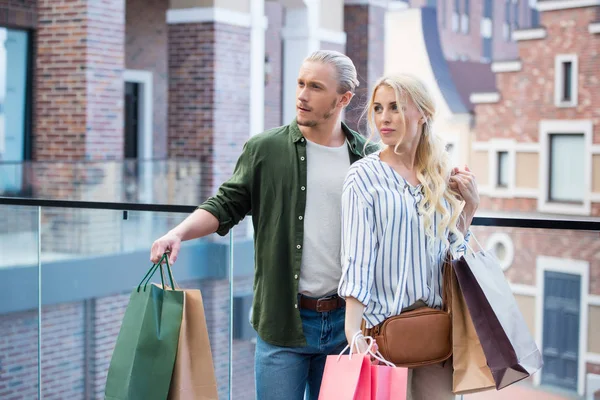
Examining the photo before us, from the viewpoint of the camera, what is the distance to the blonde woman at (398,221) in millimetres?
2381

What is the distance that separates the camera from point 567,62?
1469 inches

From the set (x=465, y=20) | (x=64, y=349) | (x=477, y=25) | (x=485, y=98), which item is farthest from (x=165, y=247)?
(x=477, y=25)

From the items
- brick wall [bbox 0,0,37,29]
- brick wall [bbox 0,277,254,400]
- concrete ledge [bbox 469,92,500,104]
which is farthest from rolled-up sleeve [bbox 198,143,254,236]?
concrete ledge [bbox 469,92,500,104]

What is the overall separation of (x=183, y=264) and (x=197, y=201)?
27.7 ft

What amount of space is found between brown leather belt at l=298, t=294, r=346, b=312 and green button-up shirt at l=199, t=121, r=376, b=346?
0.10 feet

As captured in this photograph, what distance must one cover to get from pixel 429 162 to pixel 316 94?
39cm

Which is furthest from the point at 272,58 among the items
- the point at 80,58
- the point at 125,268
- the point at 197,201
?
the point at 125,268

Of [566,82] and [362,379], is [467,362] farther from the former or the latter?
[566,82]

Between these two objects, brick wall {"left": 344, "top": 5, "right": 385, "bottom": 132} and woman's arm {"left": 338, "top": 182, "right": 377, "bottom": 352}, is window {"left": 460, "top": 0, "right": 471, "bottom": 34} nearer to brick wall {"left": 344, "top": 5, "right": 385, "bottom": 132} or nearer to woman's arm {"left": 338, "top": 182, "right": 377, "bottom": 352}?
brick wall {"left": 344, "top": 5, "right": 385, "bottom": 132}

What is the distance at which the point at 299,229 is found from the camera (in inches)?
104

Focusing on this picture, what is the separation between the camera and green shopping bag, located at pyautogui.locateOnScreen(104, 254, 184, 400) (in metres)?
2.62

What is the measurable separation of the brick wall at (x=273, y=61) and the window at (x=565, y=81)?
19.6 meters

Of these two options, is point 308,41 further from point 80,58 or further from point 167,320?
point 167,320

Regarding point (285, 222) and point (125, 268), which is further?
point (125, 268)
